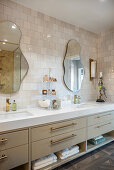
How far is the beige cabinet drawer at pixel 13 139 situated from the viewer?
1.26m

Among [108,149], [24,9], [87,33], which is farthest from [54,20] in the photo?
[108,149]

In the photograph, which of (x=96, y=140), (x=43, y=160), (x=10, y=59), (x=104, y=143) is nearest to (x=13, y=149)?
(x=43, y=160)

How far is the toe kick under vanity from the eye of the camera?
4.26 ft

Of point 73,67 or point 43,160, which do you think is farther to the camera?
point 73,67

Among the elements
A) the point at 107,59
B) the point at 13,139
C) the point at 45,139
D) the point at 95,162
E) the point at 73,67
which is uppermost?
the point at 107,59

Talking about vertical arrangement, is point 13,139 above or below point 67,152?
above

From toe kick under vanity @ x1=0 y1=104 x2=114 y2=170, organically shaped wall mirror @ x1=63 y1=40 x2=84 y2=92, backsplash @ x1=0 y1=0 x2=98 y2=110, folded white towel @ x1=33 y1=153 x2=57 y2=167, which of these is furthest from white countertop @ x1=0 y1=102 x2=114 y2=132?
organically shaped wall mirror @ x1=63 y1=40 x2=84 y2=92

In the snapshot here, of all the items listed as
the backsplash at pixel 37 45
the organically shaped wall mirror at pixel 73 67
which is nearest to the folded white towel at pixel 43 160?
the backsplash at pixel 37 45

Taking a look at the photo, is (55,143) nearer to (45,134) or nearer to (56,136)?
(56,136)

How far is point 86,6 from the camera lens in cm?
199

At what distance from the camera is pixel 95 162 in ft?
6.21

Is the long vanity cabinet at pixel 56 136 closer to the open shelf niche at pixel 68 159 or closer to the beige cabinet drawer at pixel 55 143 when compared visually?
the beige cabinet drawer at pixel 55 143

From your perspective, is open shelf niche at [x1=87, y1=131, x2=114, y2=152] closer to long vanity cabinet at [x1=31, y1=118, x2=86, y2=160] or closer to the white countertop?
long vanity cabinet at [x1=31, y1=118, x2=86, y2=160]

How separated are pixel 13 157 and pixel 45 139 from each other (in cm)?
41
